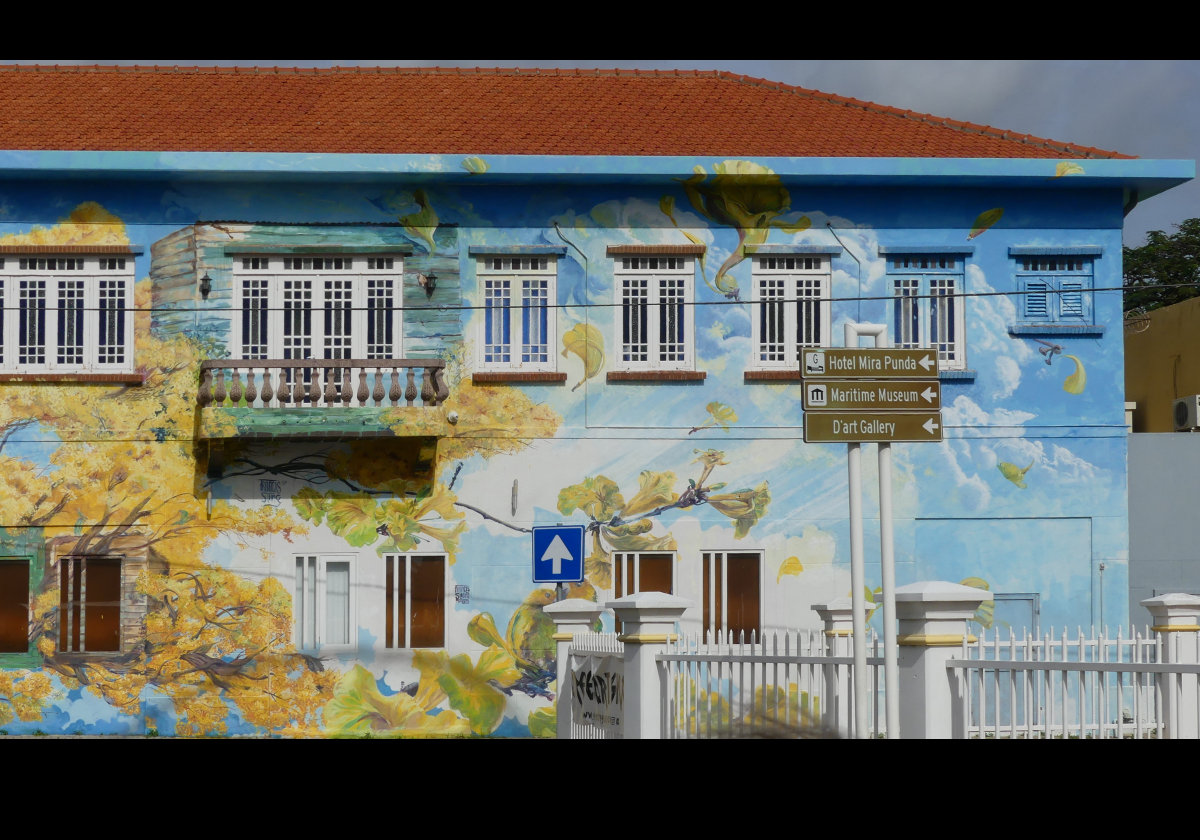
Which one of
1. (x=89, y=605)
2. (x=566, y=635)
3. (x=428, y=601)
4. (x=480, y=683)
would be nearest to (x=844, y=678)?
(x=566, y=635)

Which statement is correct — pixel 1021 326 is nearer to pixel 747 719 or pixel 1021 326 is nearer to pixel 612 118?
pixel 612 118

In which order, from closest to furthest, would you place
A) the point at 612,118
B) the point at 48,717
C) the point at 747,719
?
1. the point at 747,719
2. the point at 48,717
3. the point at 612,118

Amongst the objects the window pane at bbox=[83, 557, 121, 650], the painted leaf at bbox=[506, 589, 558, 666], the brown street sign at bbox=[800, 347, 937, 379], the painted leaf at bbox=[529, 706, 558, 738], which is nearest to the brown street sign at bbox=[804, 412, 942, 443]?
the brown street sign at bbox=[800, 347, 937, 379]

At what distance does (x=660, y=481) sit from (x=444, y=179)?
4.76 m

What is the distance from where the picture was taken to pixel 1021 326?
20359 mm

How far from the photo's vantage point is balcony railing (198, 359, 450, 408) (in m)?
19.2

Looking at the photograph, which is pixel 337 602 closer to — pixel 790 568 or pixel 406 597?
pixel 406 597

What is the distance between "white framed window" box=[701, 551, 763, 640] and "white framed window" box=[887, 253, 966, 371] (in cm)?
359

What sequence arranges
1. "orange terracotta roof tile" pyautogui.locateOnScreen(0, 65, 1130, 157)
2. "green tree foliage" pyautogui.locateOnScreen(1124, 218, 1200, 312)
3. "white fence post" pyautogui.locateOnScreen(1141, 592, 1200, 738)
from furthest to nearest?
"green tree foliage" pyautogui.locateOnScreen(1124, 218, 1200, 312), "orange terracotta roof tile" pyautogui.locateOnScreen(0, 65, 1130, 157), "white fence post" pyautogui.locateOnScreen(1141, 592, 1200, 738)

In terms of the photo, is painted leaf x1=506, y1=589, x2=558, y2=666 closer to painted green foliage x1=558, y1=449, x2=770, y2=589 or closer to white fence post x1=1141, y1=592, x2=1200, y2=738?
painted green foliage x1=558, y1=449, x2=770, y2=589

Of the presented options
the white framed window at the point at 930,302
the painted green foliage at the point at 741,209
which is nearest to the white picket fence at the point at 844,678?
the white framed window at the point at 930,302

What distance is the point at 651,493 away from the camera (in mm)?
19891

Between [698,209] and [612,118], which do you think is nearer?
[698,209]

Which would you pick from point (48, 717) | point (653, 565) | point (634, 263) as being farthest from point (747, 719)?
point (48, 717)
